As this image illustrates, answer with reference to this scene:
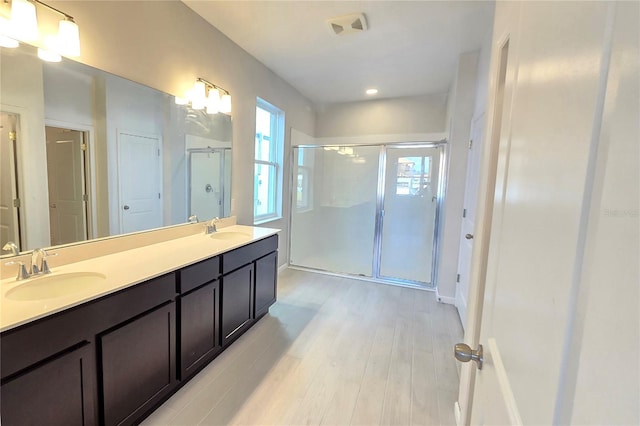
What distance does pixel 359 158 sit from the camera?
4352mm

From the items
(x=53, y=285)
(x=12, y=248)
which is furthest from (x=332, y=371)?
(x=12, y=248)

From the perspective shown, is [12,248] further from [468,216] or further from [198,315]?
[468,216]

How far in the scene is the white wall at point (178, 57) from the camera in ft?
5.58

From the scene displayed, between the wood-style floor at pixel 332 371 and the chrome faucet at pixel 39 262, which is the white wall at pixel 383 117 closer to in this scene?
the wood-style floor at pixel 332 371

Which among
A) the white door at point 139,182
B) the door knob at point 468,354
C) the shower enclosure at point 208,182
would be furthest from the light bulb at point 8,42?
the door knob at point 468,354

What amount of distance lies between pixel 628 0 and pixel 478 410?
913 mm

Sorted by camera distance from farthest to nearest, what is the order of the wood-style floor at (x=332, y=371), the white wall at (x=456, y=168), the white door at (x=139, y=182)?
1. the white wall at (x=456, y=168)
2. the white door at (x=139, y=182)
3. the wood-style floor at (x=332, y=371)

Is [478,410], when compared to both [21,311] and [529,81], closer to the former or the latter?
[529,81]

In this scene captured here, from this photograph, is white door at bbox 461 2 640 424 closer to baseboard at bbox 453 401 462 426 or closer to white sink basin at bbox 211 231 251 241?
baseboard at bbox 453 401 462 426

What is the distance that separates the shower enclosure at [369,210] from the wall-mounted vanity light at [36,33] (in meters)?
2.87

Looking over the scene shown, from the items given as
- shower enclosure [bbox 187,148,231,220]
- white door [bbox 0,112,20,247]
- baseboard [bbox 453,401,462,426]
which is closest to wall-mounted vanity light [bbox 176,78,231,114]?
shower enclosure [bbox 187,148,231,220]

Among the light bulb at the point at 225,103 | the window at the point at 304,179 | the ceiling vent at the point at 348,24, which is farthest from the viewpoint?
the window at the point at 304,179

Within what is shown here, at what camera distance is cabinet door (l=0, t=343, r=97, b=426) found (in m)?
1.02

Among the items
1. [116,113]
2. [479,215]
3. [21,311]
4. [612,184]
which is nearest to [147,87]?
[116,113]
